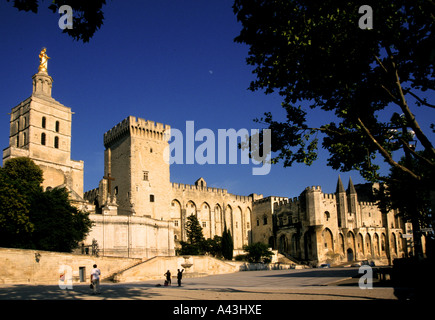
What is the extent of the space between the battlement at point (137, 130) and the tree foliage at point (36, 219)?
60.2 ft

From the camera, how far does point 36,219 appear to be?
28922 millimetres

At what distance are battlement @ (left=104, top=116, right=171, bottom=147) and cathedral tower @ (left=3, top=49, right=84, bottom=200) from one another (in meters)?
5.04

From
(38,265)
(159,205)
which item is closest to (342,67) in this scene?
(38,265)

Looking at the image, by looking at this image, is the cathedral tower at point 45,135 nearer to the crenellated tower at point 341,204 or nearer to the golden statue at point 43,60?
the golden statue at point 43,60

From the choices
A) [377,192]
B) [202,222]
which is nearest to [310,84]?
[377,192]

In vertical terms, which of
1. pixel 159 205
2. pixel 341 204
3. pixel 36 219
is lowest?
pixel 36 219

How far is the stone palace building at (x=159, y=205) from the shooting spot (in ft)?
133

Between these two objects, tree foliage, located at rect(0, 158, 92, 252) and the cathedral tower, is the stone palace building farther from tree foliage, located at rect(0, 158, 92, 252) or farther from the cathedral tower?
tree foliage, located at rect(0, 158, 92, 252)

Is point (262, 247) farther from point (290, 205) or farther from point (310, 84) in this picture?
point (310, 84)

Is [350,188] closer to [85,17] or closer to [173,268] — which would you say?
[173,268]

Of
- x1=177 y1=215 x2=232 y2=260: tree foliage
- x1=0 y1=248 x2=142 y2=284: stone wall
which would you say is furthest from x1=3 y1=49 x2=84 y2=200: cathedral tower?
x1=0 y1=248 x2=142 y2=284: stone wall

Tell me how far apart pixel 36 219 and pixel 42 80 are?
25.6m

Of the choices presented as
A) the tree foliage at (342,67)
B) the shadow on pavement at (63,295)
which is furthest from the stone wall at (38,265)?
the tree foliage at (342,67)

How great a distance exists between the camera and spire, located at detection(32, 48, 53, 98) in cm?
4903
